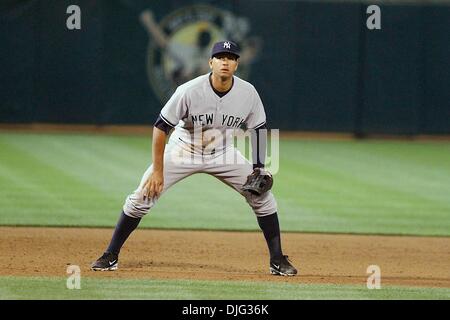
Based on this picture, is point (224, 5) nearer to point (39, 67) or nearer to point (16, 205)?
point (39, 67)

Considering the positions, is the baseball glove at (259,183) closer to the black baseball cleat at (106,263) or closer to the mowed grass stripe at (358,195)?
the black baseball cleat at (106,263)

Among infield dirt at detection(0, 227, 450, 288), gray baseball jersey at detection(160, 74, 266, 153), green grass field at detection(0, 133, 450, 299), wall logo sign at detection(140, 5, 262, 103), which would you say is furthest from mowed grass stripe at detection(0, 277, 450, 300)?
wall logo sign at detection(140, 5, 262, 103)

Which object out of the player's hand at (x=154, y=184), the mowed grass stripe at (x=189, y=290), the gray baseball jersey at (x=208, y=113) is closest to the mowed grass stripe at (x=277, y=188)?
the gray baseball jersey at (x=208, y=113)

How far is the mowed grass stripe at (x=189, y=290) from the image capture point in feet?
23.1

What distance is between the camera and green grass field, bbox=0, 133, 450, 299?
745cm

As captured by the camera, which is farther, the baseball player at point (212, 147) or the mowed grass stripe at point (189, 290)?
the baseball player at point (212, 147)

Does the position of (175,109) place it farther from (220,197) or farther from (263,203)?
(220,197)

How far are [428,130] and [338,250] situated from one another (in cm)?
1133

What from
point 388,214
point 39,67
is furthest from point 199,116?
point 39,67

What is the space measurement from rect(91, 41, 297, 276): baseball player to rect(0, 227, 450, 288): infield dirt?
364mm

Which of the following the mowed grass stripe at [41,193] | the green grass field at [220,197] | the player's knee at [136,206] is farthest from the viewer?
the mowed grass stripe at [41,193]

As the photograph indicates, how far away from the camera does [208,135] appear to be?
27.2 ft

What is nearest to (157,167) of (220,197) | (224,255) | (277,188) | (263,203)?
(263,203)

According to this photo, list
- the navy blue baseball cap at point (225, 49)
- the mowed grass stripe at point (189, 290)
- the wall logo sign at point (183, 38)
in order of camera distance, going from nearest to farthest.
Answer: the mowed grass stripe at point (189, 290) < the navy blue baseball cap at point (225, 49) < the wall logo sign at point (183, 38)
